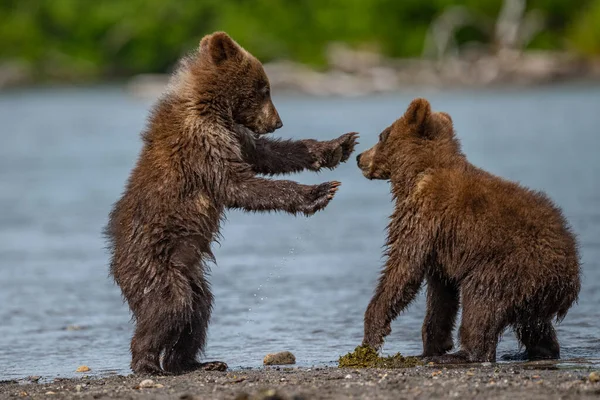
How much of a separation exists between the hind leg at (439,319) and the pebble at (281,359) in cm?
91

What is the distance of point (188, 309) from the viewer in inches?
313

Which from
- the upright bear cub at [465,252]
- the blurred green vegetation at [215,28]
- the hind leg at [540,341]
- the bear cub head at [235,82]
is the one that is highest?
the blurred green vegetation at [215,28]

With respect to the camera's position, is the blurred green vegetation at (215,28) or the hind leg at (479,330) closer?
the hind leg at (479,330)

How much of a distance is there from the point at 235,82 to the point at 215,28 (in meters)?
75.2

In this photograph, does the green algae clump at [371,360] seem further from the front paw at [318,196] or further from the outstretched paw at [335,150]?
the outstretched paw at [335,150]

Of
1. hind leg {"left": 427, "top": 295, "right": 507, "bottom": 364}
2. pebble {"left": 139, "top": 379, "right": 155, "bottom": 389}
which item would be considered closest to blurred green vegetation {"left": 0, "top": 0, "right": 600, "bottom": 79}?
hind leg {"left": 427, "top": 295, "right": 507, "bottom": 364}

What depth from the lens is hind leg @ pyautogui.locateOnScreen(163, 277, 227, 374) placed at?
8.03 meters

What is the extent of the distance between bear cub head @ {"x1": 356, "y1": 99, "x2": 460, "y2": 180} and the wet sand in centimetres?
144

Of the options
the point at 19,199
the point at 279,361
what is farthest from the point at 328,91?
the point at 279,361

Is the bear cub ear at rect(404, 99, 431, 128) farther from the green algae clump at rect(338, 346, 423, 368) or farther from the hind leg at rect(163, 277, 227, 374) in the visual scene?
the hind leg at rect(163, 277, 227, 374)

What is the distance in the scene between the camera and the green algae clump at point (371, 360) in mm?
7832

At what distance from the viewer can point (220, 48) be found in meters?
8.34

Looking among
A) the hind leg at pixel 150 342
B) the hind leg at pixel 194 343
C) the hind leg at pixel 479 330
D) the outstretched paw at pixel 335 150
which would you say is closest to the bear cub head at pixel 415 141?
the outstretched paw at pixel 335 150

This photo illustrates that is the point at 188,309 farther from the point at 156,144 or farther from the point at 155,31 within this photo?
the point at 155,31
